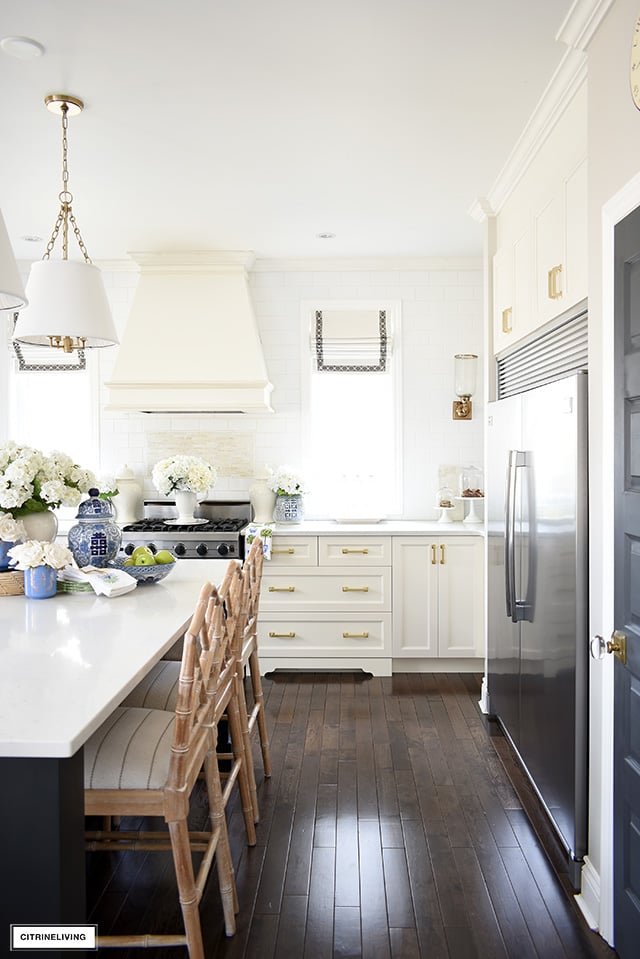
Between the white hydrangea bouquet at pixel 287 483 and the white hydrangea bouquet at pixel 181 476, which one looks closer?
the white hydrangea bouquet at pixel 181 476

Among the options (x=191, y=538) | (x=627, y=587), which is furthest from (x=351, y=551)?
(x=627, y=587)

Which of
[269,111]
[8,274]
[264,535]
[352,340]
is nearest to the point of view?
[8,274]

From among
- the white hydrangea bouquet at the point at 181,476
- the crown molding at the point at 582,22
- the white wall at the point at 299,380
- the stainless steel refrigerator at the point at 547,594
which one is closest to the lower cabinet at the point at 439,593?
the white wall at the point at 299,380

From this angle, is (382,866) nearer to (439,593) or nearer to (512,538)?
(512,538)

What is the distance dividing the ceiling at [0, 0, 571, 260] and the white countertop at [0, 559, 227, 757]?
1.88 metres

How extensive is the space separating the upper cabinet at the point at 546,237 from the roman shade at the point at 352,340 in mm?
1307

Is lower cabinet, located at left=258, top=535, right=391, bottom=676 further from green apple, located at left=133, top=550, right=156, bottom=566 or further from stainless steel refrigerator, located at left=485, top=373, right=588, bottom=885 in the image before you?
green apple, located at left=133, top=550, right=156, bottom=566

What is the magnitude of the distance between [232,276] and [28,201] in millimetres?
1369

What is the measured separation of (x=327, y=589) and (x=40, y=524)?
221 cm

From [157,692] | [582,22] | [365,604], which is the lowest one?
[365,604]

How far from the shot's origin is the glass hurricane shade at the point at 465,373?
4.96 meters

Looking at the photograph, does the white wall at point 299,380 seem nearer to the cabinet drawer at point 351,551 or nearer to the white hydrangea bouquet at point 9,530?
the cabinet drawer at point 351,551

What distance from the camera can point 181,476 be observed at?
4648 mm

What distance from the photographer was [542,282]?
2.96 meters
